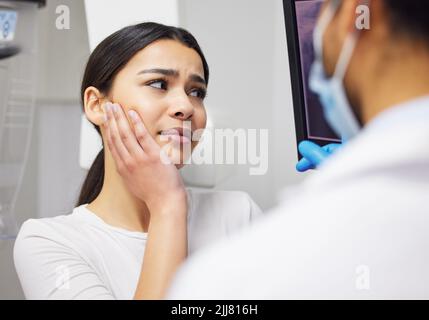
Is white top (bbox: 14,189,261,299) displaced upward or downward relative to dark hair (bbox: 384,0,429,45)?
downward

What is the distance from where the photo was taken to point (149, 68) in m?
0.75

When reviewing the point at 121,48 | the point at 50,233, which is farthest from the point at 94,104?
the point at 50,233

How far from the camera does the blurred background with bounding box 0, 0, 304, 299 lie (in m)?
0.96

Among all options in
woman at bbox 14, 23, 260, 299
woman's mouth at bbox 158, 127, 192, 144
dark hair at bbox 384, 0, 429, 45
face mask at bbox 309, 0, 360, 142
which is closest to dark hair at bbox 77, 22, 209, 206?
woman at bbox 14, 23, 260, 299

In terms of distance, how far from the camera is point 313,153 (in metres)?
0.82

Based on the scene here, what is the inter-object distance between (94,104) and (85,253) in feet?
0.73

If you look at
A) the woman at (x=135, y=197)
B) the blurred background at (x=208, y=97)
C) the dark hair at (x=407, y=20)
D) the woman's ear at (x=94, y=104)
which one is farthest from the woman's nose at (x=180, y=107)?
the dark hair at (x=407, y=20)

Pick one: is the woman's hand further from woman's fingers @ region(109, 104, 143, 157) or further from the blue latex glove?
the blue latex glove

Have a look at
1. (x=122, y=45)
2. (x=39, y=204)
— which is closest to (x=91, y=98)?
(x=122, y=45)

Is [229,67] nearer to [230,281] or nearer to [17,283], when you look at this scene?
[17,283]

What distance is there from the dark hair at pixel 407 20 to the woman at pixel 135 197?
0.34 m

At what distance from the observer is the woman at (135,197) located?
0.65 metres
